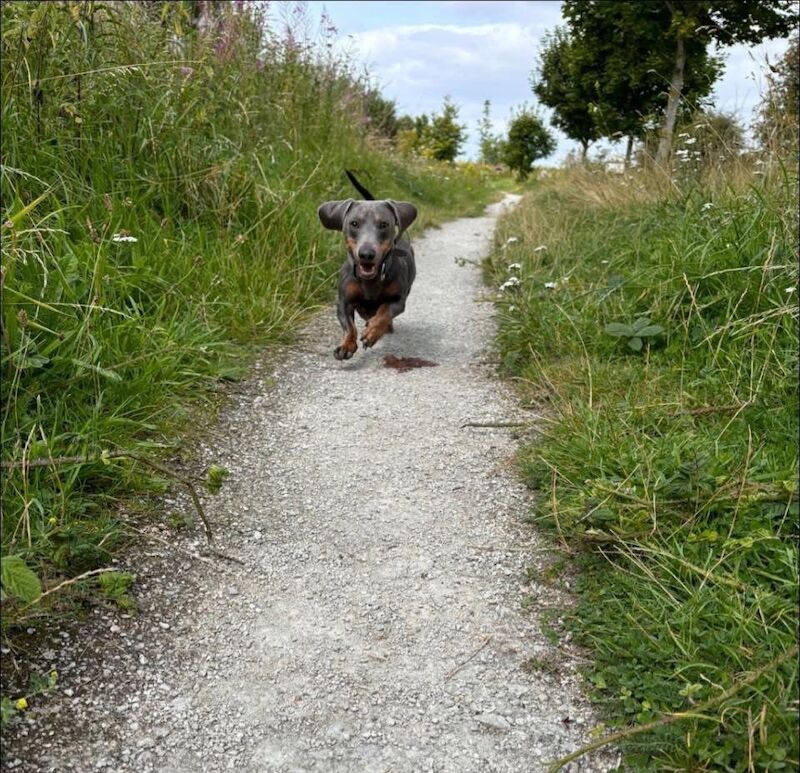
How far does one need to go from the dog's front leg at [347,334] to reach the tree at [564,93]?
16.8 m

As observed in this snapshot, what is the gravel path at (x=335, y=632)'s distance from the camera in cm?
156

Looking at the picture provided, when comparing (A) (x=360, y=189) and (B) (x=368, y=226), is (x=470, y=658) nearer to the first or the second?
(B) (x=368, y=226)

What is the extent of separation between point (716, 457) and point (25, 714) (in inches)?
78.8

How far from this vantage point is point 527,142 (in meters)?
24.4

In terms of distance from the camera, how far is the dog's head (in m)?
3.96

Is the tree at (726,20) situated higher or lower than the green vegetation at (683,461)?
higher

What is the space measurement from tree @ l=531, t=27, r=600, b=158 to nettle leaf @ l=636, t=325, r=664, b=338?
17189mm

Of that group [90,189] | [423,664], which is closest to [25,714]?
[423,664]

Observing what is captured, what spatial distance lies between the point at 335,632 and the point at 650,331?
2.21 meters

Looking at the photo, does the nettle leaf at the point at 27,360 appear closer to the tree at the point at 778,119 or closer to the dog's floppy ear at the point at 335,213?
the dog's floppy ear at the point at 335,213

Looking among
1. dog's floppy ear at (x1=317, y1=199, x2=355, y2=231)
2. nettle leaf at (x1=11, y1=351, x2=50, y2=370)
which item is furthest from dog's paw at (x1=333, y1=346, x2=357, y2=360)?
nettle leaf at (x1=11, y1=351, x2=50, y2=370)

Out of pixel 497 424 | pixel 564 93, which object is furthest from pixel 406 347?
pixel 564 93

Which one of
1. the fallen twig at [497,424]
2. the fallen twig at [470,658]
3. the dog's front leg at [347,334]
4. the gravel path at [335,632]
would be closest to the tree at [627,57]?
the dog's front leg at [347,334]

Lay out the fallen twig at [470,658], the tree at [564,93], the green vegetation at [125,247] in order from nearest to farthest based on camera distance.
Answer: the fallen twig at [470,658], the green vegetation at [125,247], the tree at [564,93]
